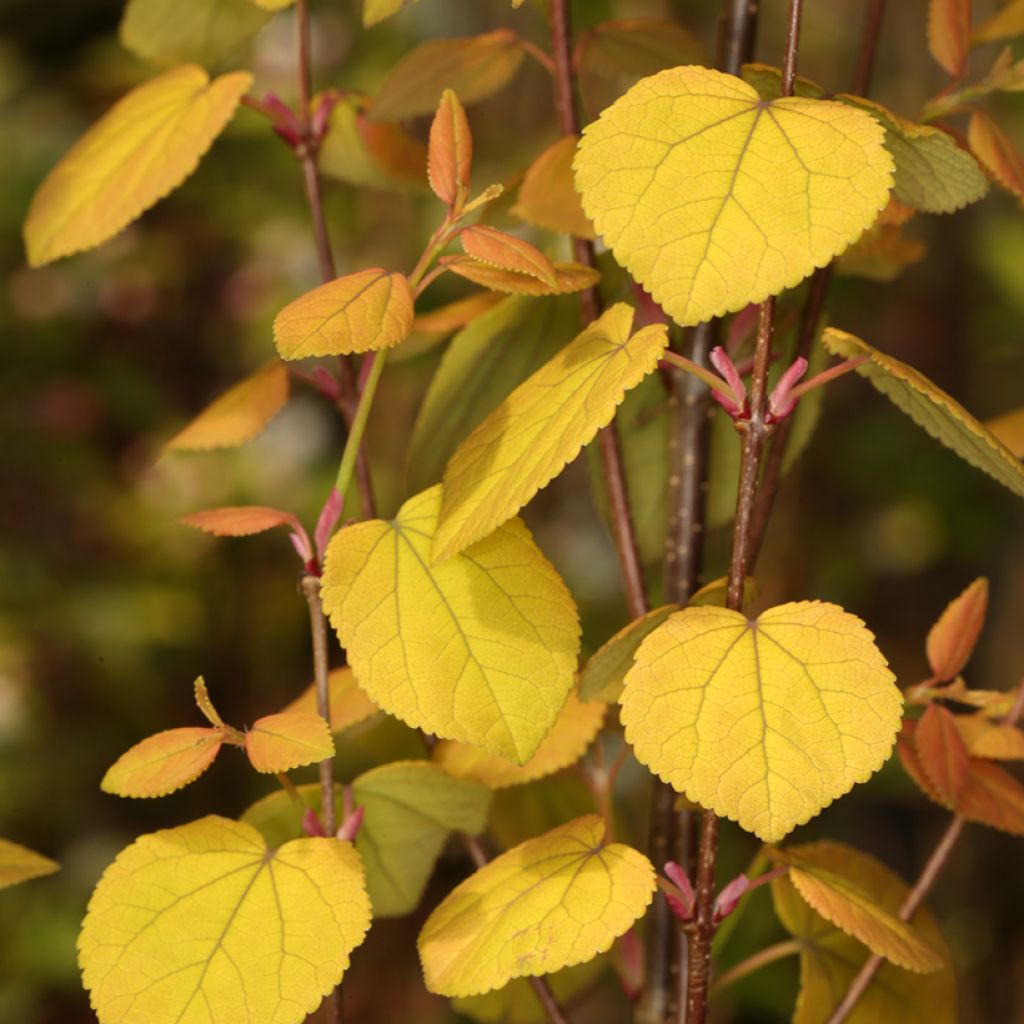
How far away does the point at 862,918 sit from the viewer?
1.49 feet

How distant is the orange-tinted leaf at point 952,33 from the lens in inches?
22.2

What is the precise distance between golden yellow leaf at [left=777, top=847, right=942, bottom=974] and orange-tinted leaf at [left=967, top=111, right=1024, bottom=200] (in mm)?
282

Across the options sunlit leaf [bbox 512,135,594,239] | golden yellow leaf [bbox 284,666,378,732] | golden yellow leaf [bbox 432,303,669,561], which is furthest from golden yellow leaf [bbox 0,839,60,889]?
sunlit leaf [bbox 512,135,594,239]

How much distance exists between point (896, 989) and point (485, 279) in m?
0.38

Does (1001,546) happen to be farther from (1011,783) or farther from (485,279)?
(485,279)

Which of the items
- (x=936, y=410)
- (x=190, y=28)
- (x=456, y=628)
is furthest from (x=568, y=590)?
(x=190, y=28)

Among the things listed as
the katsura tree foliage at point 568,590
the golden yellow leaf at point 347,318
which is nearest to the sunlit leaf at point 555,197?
the katsura tree foliage at point 568,590

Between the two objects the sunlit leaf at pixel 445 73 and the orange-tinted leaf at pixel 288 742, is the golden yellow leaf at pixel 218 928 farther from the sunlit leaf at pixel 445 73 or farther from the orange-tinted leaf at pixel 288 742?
the sunlit leaf at pixel 445 73

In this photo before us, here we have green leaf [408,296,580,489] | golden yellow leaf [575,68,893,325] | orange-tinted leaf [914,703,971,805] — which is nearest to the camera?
golden yellow leaf [575,68,893,325]

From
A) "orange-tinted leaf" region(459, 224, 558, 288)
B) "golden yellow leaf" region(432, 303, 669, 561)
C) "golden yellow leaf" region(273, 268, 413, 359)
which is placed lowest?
"golden yellow leaf" region(432, 303, 669, 561)

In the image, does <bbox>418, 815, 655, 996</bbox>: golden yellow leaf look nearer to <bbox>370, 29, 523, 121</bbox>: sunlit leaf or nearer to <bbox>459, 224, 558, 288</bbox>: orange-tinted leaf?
<bbox>459, 224, 558, 288</bbox>: orange-tinted leaf

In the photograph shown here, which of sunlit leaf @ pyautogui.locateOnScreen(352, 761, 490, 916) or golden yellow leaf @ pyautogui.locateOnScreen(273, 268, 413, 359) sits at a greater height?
golden yellow leaf @ pyautogui.locateOnScreen(273, 268, 413, 359)

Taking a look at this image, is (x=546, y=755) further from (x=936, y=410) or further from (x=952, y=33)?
(x=952, y=33)

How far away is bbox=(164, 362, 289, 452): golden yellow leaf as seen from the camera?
1.98 ft
